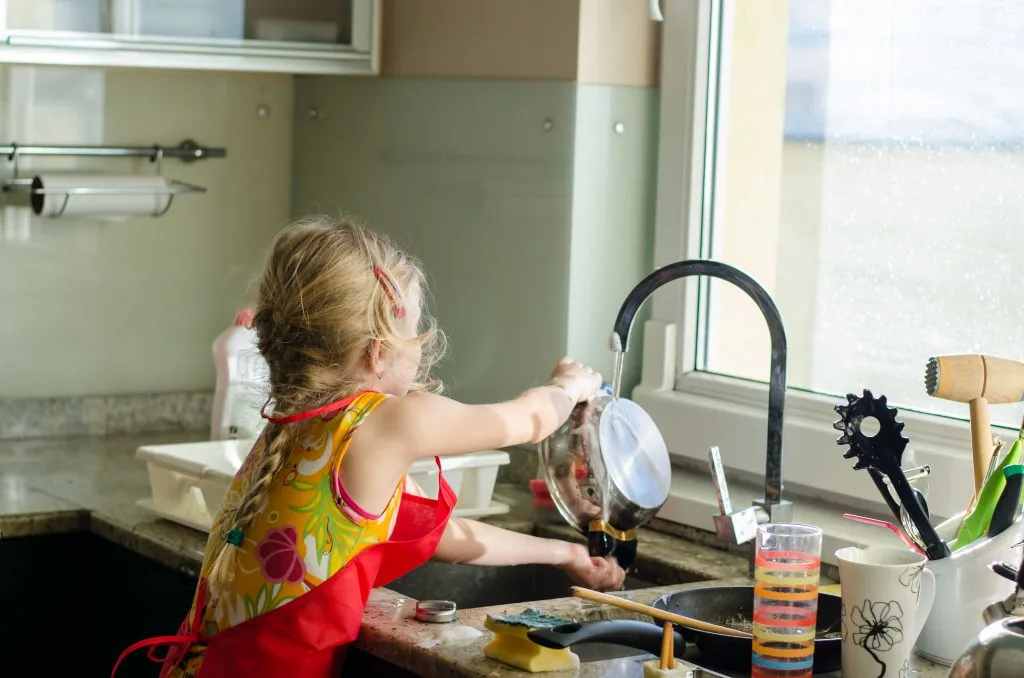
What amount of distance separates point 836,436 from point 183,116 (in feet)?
4.26

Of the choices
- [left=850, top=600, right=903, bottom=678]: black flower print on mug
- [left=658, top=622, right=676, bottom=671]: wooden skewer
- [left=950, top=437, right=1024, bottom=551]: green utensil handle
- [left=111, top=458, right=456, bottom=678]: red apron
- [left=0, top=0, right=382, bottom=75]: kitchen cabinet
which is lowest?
[left=111, top=458, right=456, bottom=678]: red apron

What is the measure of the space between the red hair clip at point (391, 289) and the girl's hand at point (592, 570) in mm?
372

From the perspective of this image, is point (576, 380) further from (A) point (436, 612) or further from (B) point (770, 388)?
(A) point (436, 612)

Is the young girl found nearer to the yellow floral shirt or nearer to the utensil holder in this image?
the yellow floral shirt

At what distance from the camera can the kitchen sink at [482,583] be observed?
1.81m

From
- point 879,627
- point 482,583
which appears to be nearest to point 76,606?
point 482,583

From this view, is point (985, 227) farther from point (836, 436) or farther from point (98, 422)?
point (98, 422)

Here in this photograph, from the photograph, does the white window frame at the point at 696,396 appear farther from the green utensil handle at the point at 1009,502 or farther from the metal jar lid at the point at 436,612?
the metal jar lid at the point at 436,612

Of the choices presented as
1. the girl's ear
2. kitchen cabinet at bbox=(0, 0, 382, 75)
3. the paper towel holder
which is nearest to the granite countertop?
the girl's ear

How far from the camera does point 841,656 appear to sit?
1282mm

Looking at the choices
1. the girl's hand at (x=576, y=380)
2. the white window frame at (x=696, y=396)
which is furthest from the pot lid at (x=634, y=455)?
the white window frame at (x=696, y=396)

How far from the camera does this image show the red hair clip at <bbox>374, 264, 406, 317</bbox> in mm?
1490

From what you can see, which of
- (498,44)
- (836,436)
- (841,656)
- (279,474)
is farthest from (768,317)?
(498,44)

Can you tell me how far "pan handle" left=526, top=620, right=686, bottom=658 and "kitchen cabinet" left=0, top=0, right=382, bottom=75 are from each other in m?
1.25
